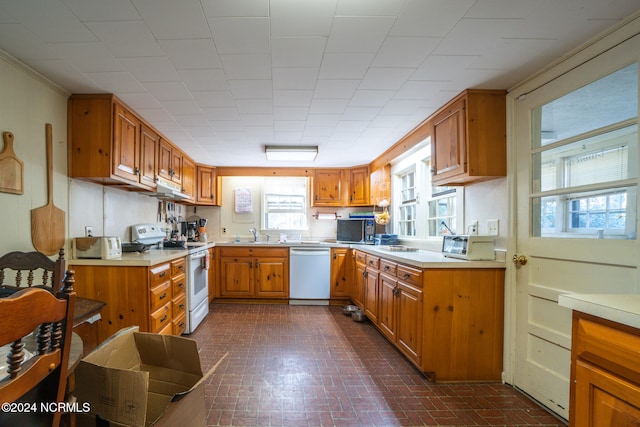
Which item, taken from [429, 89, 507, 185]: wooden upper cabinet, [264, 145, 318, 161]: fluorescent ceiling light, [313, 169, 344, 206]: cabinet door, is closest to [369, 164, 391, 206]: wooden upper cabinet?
[313, 169, 344, 206]: cabinet door

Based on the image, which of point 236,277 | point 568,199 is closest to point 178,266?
point 236,277

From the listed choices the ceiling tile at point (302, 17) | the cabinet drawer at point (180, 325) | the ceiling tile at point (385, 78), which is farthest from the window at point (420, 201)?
the cabinet drawer at point (180, 325)

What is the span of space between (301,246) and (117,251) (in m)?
2.27

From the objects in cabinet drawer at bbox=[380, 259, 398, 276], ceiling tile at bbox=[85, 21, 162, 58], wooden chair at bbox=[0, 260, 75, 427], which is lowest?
cabinet drawer at bbox=[380, 259, 398, 276]

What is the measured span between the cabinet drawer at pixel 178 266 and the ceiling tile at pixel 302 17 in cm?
216

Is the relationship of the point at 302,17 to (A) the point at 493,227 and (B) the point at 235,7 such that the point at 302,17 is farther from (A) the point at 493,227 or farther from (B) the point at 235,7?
(A) the point at 493,227

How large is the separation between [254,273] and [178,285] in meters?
1.40

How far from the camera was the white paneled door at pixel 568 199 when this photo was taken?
1.40 meters

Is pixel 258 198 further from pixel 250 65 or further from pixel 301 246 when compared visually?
pixel 250 65

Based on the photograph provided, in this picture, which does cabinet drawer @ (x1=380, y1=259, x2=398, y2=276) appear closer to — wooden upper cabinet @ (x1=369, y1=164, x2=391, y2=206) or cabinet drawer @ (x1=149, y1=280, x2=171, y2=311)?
wooden upper cabinet @ (x1=369, y1=164, x2=391, y2=206)

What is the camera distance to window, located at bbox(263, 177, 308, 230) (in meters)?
4.84

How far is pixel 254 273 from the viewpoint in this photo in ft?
13.3

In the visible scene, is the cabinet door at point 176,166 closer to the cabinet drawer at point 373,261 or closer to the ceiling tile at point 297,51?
the ceiling tile at point 297,51

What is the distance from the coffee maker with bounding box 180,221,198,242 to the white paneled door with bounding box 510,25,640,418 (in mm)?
4235
